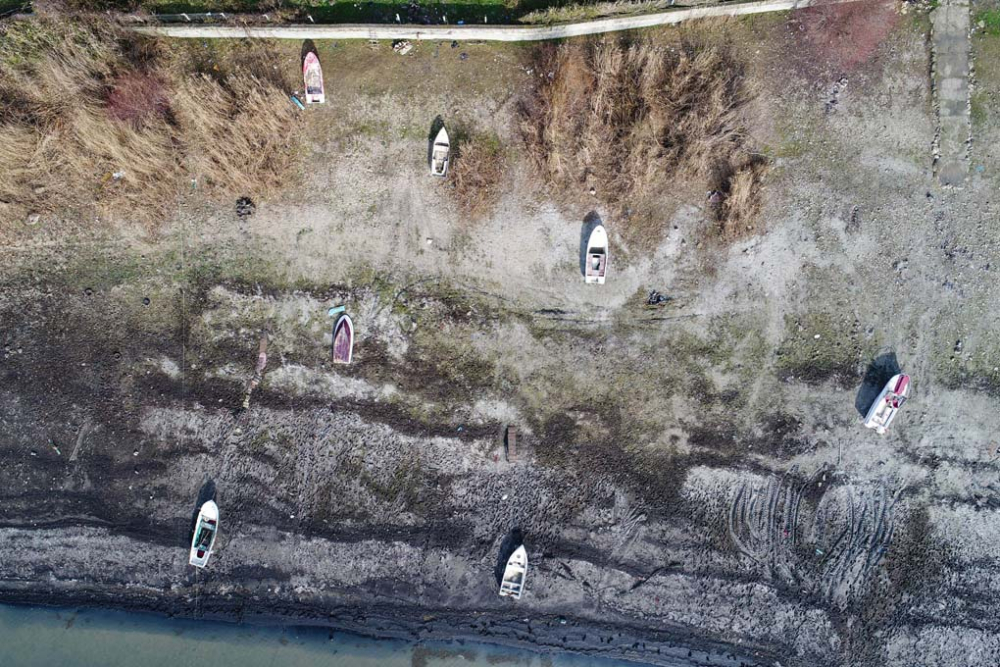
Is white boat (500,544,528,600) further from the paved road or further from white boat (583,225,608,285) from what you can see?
the paved road

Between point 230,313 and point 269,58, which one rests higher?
point 269,58

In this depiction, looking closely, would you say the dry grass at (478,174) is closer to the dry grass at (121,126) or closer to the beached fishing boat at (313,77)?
the beached fishing boat at (313,77)

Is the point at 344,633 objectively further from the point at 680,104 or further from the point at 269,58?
the point at 680,104

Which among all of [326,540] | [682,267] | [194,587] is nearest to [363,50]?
[682,267]

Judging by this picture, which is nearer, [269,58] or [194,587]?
[269,58]

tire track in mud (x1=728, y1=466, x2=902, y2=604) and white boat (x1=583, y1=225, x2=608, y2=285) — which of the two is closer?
white boat (x1=583, y1=225, x2=608, y2=285)

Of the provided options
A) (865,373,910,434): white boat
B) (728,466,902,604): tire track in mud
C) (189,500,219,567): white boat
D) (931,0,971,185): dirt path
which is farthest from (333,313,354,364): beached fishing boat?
(931,0,971,185): dirt path
